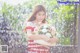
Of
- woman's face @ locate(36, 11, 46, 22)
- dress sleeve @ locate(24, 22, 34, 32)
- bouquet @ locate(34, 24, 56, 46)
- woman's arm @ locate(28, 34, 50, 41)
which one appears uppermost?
woman's face @ locate(36, 11, 46, 22)

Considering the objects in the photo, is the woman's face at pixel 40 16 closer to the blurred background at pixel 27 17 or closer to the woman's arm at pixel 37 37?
the blurred background at pixel 27 17

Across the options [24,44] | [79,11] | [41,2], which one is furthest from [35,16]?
[79,11]

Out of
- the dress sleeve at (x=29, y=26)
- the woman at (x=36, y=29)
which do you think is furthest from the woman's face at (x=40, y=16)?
the dress sleeve at (x=29, y=26)

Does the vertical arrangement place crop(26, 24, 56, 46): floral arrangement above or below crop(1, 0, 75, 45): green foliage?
below

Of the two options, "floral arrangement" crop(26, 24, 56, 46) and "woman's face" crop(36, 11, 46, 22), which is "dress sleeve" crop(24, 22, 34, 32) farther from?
"woman's face" crop(36, 11, 46, 22)

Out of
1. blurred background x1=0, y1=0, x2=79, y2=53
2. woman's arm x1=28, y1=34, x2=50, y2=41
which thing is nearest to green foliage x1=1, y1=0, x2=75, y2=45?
blurred background x1=0, y1=0, x2=79, y2=53

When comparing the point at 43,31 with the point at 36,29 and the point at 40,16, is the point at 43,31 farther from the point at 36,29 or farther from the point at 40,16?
the point at 40,16

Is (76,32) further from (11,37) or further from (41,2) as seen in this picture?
(11,37)

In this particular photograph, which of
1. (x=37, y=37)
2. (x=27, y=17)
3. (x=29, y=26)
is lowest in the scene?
(x=37, y=37)

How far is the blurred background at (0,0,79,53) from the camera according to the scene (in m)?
2.91

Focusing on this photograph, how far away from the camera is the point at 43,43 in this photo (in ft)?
9.63

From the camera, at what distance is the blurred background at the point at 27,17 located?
9.55 feet

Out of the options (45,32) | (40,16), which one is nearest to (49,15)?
(40,16)

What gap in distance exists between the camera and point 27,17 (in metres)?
2.93
